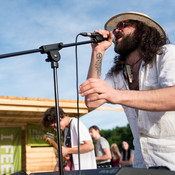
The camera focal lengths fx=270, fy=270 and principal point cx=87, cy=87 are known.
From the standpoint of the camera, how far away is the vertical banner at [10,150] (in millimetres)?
8688

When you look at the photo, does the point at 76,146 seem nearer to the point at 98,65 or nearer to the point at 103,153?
the point at 98,65

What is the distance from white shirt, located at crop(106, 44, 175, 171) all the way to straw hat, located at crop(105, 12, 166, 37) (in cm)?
34

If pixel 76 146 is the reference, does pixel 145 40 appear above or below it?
above

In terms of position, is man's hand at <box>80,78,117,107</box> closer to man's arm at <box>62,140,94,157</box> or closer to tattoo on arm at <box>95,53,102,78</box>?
tattoo on arm at <box>95,53,102,78</box>

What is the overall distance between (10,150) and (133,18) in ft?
25.3

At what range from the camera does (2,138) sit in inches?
349

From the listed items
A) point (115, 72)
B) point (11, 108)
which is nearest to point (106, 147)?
point (11, 108)

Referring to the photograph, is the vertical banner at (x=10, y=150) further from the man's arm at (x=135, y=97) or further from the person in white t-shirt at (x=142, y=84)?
the man's arm at (x=135, y=97)

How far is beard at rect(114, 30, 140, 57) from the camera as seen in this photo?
222cm

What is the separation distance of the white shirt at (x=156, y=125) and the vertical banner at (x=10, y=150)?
756 cm

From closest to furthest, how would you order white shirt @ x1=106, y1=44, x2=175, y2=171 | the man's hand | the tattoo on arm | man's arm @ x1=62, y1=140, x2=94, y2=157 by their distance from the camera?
the man's hand, white shirt @ x1=106, y1=44, x2=175, y2=171, the tattoo on arm, man's arm @ x1=62, y1=140, x2=94, y2=157

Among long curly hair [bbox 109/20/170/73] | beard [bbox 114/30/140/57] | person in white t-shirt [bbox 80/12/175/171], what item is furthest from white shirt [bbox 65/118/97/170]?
beard [bbox 114/30/140/57]

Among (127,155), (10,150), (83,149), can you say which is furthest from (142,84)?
(10,150)

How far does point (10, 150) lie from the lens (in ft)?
29.1
